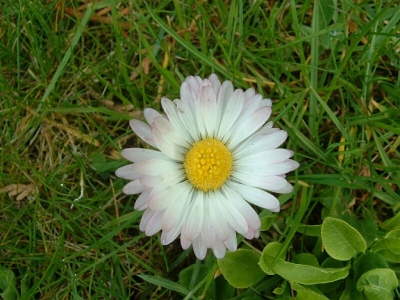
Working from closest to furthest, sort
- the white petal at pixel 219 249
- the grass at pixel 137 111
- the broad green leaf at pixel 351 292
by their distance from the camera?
1. the white petal at pixel 219 249
2. the broad green leaf at pixel 351 292
3. the grass at pixel 137 111

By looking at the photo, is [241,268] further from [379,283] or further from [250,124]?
[250,124]

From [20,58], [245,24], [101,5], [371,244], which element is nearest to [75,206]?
[20,58]

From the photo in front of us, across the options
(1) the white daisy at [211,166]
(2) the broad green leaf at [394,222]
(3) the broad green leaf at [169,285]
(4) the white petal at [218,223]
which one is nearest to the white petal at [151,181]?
(1) the white daisy at [211,166]

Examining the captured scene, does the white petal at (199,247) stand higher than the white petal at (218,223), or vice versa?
the white petal at (218,223)

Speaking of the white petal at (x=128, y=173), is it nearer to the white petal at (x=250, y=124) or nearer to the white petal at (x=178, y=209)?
the white petal at (x=178, y=209)

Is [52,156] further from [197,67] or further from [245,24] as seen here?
[245,24]

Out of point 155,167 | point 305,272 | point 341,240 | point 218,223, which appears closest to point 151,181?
point 155,167

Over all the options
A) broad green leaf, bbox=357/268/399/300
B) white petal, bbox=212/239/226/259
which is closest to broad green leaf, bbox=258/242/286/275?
white petal, bbox=212/239/226/259
